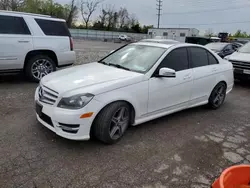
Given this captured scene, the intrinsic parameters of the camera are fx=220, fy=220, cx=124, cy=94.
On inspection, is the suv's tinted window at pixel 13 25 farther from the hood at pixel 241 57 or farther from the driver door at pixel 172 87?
the hood at pixel 241 57

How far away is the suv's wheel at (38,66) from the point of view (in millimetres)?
6172

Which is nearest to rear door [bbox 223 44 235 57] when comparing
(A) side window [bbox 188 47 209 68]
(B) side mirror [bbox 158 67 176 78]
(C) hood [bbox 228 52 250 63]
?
(C) hood [bbox 228 52 250 63]

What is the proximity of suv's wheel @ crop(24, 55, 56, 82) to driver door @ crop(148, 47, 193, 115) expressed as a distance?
12.9 ft

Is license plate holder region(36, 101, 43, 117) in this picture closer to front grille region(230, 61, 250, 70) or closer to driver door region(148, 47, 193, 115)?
driver door region(148, 47, 193, 115)

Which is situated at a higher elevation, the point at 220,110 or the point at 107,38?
the point at 107,38

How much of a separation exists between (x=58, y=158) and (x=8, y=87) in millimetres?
3900

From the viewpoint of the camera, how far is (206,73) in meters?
4.66

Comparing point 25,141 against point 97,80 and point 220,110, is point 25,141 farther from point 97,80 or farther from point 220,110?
point 220,110

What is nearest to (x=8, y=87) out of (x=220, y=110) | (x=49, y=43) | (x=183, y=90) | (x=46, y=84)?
→ (x=49, y=43)

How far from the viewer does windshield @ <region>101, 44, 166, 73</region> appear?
3.79 metres

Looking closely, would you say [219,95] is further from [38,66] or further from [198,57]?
[38,66]

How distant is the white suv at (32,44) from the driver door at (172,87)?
383 cm

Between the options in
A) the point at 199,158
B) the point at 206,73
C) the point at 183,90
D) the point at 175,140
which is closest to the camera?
the point at 199,158

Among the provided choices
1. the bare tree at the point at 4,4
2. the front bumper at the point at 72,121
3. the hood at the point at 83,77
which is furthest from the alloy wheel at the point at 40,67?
the bare tree at the point at 4,4
